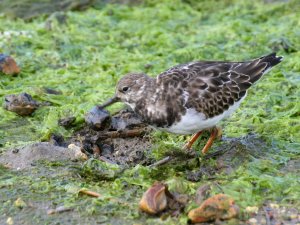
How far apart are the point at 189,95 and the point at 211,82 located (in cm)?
27

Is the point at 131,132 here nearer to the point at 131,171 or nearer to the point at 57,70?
the point at 131,171

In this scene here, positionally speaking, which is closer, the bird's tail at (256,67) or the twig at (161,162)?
the twig at (161,162)

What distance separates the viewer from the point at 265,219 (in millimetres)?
4352

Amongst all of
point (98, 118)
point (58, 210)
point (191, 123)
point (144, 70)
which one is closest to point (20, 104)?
point (98, 118)

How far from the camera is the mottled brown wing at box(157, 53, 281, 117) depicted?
205 inches

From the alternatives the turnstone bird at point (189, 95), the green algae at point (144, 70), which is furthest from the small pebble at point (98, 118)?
the turnstone bird at point (189, 95)

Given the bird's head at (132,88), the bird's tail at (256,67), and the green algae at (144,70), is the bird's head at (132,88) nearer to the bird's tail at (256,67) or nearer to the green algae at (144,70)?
the green algae at (144,70)

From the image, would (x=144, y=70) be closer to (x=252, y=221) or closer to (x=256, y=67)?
(x=256, y=67)

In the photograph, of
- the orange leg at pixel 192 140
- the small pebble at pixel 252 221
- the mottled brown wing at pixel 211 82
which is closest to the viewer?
the small pebble at pixel 252 221

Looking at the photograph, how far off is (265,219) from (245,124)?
1.77 meters

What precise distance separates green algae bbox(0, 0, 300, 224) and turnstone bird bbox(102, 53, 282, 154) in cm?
27

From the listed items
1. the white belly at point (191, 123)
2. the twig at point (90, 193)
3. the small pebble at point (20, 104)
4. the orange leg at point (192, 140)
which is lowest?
the small pebble at point (20, 104)

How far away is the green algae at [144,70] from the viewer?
4.68 meters

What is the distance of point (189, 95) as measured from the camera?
5.19 meters
